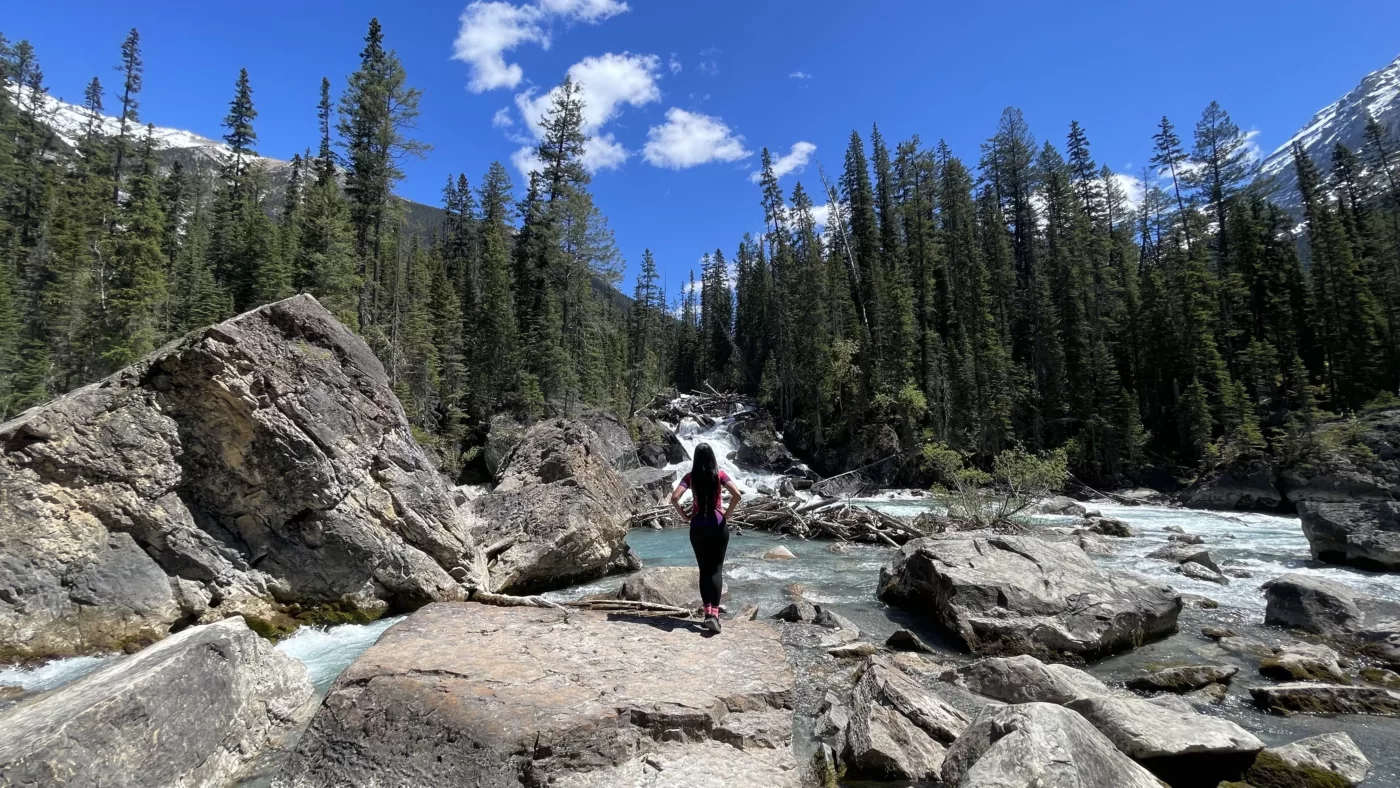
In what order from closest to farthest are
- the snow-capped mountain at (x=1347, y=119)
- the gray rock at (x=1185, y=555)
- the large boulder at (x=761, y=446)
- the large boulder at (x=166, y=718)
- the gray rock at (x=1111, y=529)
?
1. the large boulder at (x=166, y=718)
2. the gray rock at (x=1185, y=555)
3. the gray rock at (x=1111, y=529)
4. the large boulder at (x=761, y=446)
5. the snow-capped mountain at (x=1347, y=119)

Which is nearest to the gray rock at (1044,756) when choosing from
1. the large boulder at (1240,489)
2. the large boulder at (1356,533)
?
the large boulder at (1356,533)

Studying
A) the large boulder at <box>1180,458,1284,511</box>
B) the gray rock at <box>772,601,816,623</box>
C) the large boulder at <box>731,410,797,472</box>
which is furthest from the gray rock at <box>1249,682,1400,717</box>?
the large boulder at <box>731,410,797,472</box>

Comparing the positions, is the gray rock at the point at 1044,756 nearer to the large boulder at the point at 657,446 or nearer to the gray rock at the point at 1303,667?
the gray rock at the point at 1303,667

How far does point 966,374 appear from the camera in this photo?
42594mm

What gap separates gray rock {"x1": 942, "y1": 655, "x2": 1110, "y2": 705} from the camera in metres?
6.58

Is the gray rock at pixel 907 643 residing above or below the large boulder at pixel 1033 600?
below

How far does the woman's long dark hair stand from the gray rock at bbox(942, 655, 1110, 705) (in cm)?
416

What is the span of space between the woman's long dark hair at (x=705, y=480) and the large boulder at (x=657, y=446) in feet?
107

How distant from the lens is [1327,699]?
6.75 metres

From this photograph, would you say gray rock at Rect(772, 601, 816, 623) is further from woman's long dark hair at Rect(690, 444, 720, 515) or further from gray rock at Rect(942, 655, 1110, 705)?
woman's long dark hair at Rect(690, 444, 720, 515)

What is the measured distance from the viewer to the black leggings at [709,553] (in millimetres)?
5859

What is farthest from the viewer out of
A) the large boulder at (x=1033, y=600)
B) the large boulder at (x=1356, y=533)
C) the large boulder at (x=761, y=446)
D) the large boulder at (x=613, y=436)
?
the large boulder at (x=761, y=446)

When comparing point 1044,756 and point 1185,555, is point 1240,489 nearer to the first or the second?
point 1185,555

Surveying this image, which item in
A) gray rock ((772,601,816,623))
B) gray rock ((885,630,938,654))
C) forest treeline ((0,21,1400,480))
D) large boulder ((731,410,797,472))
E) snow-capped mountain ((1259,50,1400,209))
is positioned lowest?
gray rock ((885,630,938,654))
